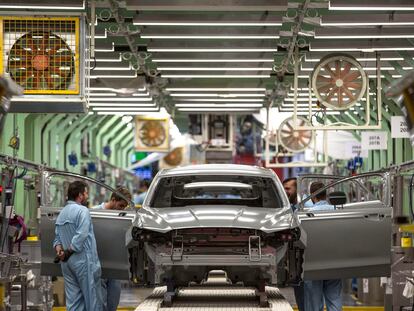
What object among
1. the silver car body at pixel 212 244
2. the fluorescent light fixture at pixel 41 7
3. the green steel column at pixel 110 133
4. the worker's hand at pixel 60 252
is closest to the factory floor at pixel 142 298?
the worker's hand at pixel 60 252

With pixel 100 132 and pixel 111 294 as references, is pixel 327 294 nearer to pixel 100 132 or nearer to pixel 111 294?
pixel 111 294

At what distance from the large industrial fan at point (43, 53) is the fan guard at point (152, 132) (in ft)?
47.8

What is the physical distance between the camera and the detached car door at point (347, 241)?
34.1ft

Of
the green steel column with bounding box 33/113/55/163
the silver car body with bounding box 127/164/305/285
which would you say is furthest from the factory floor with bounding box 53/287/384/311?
the silver car body with bounding box 127/164/305/285

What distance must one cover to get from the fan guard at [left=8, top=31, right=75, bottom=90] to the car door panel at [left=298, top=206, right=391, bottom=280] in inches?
117

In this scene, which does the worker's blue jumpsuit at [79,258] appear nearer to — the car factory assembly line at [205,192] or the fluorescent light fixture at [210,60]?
the car factory assembly line at [205,192]

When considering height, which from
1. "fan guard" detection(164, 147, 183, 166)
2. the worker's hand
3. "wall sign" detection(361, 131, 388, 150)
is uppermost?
"wall sign" detection(361, 131, 388, 150)

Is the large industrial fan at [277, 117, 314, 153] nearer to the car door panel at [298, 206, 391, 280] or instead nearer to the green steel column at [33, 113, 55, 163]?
the green steel column at [33, 113, 55, 163]

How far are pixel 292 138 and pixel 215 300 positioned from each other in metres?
13.2

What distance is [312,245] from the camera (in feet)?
34.1

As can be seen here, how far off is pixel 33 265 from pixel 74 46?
274 cm

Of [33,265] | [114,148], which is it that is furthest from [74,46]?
[114,148]

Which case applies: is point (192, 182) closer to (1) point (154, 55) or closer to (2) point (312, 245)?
(2) point (312, 245)

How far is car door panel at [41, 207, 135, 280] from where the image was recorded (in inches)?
424
